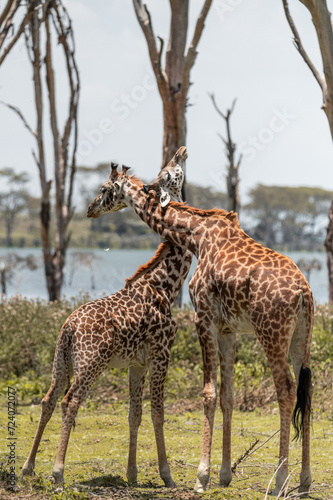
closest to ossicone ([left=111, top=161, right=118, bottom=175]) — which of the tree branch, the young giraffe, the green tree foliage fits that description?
the young giraffe

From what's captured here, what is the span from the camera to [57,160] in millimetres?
15406

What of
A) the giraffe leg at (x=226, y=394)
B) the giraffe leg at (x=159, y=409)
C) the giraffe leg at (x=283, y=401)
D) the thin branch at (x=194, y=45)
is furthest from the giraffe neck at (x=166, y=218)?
the thin branch at (x=194, y=45)

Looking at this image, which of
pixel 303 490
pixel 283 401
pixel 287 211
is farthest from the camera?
pixel 287 211

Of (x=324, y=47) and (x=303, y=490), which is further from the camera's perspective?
(x=324, y=47)

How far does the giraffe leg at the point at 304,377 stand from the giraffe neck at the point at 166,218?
52.7 inches

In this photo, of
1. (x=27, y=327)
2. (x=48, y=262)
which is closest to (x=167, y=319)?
(x=27, y=327)

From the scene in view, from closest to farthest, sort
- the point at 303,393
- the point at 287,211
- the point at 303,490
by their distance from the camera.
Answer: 1. the point at 303,393
2. the point at 303,490
3. the point at 287,211

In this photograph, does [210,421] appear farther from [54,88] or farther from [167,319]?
[54,88]

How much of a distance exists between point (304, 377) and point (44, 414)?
242 cm

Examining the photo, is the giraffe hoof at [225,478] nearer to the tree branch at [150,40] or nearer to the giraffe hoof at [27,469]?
the giraffe hoof at [27,469]

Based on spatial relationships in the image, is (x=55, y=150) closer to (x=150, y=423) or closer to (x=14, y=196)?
(x=150, y=423)

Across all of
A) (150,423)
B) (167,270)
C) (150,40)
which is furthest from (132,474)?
(150,40)

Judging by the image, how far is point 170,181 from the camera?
662 centimetres

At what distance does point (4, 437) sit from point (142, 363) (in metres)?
2.41
